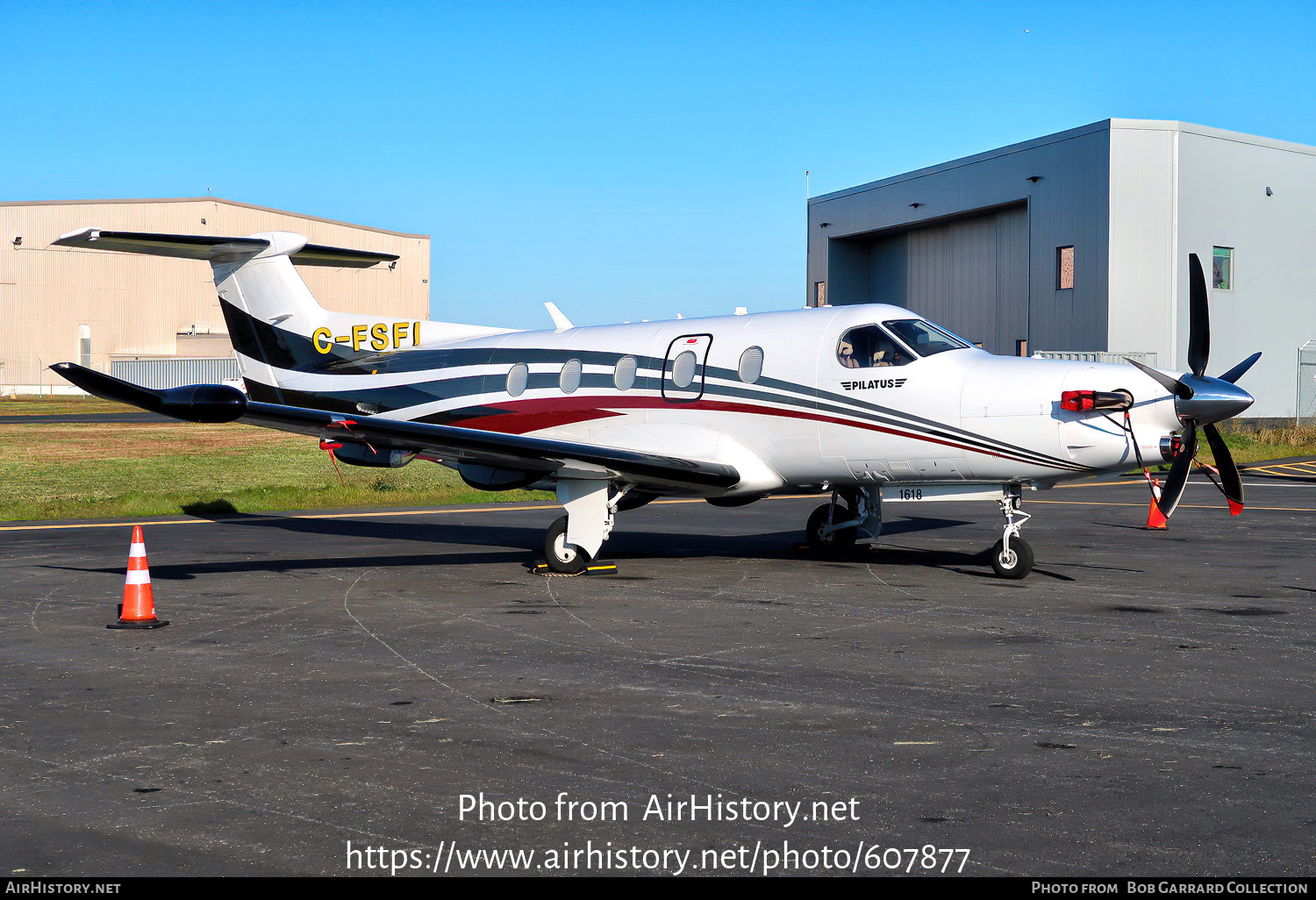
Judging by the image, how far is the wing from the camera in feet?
34.1

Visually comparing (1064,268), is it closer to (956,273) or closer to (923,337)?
(956,273)

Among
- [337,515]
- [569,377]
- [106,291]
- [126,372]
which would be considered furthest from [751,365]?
[106,291]

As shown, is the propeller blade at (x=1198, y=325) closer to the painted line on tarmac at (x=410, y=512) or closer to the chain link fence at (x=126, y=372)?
the painted line on tarmac at (x=410, y=512)

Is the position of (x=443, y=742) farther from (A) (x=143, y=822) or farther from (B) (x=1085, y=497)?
(B) (x=1085, y=497)

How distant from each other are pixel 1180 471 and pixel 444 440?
7.82m

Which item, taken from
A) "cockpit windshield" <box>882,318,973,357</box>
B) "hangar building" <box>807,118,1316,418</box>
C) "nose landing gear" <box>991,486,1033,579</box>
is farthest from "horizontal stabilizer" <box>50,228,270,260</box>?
"hangar building" <box>807,118,1316,418</box>

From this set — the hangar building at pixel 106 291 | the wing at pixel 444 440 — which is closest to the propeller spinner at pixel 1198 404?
the wing at pixel 444 440

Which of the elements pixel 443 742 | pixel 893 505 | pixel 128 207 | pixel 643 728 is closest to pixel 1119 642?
pixel 643 728

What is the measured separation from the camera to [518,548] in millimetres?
16031

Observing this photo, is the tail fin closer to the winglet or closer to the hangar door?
the winglet

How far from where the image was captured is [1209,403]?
439 inches

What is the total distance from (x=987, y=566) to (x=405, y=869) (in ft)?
34.2

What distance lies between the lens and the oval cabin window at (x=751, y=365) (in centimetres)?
1338

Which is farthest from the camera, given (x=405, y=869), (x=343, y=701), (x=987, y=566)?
(x=987, y=566)
